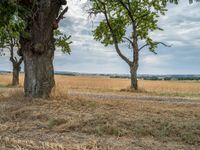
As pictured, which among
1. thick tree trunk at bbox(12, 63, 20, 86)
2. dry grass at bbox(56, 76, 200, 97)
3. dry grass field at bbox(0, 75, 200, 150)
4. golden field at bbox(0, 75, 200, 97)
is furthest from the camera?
thick tree trunk at bbox(12, 63, 20, 86)

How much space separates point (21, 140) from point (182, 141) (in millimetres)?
3201

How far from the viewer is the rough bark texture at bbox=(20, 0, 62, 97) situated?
588 inches

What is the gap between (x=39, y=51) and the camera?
1487 centimetres

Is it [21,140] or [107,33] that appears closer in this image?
[21,140]

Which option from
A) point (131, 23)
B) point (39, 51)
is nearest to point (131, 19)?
point (131, 23)

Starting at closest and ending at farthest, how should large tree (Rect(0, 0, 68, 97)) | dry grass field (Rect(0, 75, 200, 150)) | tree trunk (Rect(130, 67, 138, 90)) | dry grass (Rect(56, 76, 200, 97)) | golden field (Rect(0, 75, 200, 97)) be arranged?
dry grass field (Rect(0, 75, 200, 150)) < large tree (Rect(0, 0, 68, 97)) < golden field (Rect(0, 75, 200, 97)) < dry grass (Rect(56, 76, 200, 97)) < tree trunk (Rect(130, 67, 138, 90))

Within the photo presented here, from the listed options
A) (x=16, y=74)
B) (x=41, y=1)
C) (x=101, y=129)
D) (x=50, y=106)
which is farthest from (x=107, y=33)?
(x=101, y=129)

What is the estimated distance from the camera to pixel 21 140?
331 inches

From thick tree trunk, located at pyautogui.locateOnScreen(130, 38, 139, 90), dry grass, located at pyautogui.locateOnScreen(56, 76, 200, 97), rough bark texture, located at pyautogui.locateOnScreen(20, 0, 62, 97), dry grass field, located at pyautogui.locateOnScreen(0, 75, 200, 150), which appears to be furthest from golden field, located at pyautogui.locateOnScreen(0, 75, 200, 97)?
dry grass field, located at pyautogui.locateOnScreen(0, 75, 200, 150)

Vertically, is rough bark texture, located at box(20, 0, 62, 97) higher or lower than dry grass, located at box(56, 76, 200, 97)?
higher

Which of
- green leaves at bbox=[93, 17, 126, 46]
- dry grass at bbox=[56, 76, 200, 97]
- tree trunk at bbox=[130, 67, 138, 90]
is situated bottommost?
dry grass at bbox=[56, 76, 200, 97]

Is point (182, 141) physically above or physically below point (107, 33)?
below

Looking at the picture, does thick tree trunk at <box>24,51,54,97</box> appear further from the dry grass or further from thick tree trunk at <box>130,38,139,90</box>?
thick tree trunk at <box>130,38,139,90</box>

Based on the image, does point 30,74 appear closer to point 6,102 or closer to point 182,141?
point 6,102
